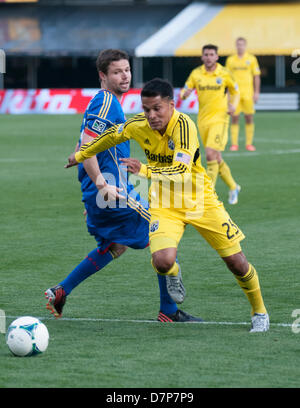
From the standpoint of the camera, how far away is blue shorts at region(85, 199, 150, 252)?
714cm

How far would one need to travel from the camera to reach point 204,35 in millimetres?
36500

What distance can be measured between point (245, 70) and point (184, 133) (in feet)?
55.2

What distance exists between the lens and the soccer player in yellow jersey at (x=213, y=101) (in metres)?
13.8

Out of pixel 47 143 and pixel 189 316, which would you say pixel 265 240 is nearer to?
pixel 189 316

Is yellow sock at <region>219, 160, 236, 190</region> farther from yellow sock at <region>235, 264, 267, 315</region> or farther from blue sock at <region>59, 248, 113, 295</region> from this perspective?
yellow sock at <region>235, 264, 267, 315</region>

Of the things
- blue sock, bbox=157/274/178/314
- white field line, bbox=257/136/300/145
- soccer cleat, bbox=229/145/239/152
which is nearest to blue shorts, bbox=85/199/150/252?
blue sock, bbox=157/274/178/314

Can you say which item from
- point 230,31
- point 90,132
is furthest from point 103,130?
point 230,31

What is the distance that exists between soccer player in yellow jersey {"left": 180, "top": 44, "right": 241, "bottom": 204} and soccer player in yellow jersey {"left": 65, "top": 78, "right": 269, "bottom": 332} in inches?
271

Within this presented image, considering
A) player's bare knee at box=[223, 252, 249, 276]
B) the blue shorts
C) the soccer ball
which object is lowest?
the soccer ball

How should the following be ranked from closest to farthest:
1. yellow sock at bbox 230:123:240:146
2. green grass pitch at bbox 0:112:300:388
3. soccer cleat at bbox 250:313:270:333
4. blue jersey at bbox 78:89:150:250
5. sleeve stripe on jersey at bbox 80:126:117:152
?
green grass pitch at bbox 0:112:300:388 < soccer cleat at bbox 250:313:270:333 < sleeve stripe on jersey at bbox 80:126:117:152 < blue jersey at bbox 78:89:150:250 < yellow sock at bbox 230:123:240:146

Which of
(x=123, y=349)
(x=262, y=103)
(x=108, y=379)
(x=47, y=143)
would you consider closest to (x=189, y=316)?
(x=123, y=349)

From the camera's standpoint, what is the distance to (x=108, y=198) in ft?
22.9

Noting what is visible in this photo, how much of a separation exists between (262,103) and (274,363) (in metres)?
29.8
